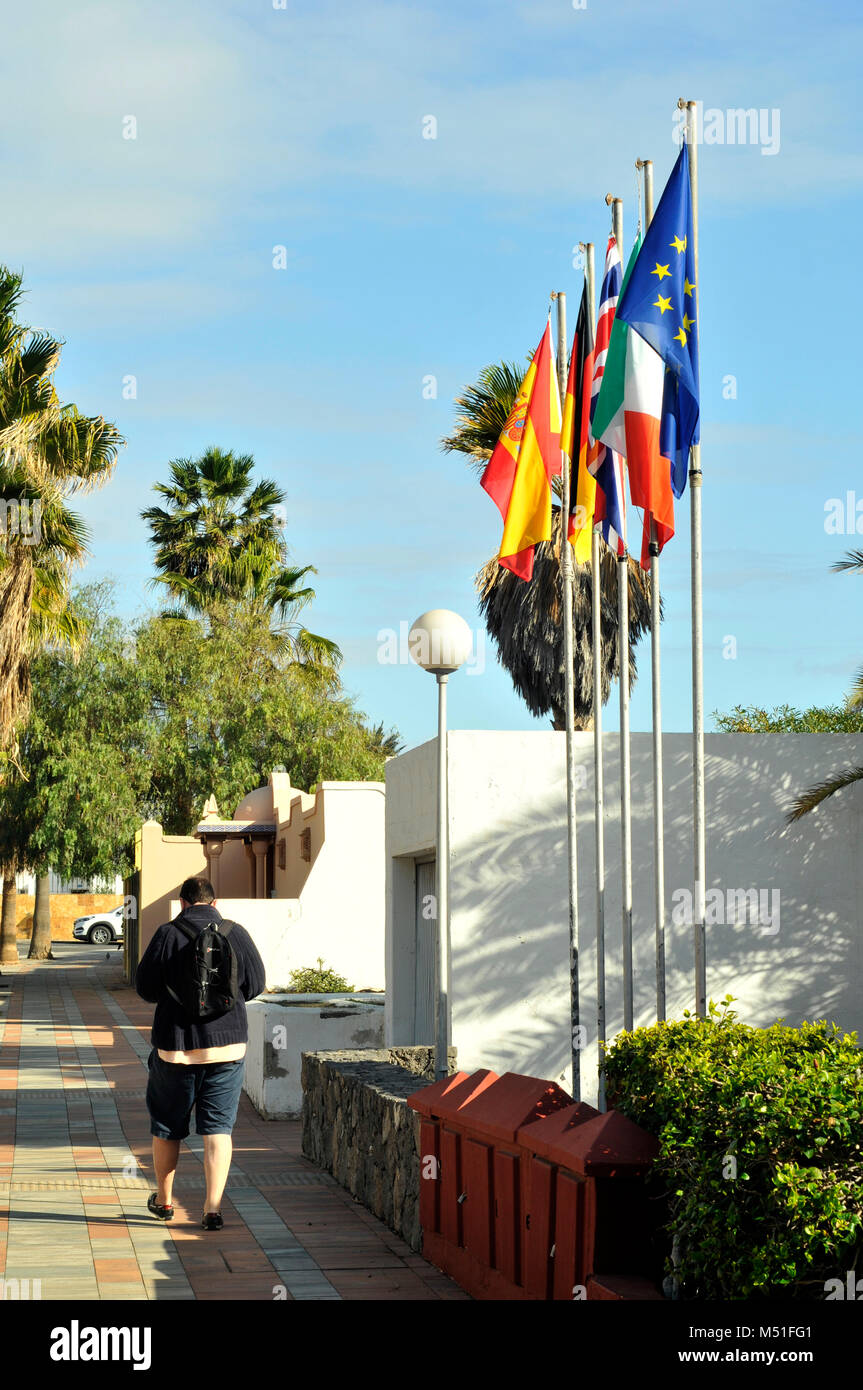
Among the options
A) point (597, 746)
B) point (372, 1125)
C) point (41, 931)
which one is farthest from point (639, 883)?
point (41, 931)

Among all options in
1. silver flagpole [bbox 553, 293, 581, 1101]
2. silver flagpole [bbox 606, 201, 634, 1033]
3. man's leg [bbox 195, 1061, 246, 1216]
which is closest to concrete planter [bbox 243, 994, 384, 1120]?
silver flagpole [bbox 553, 293, 581, 1101]

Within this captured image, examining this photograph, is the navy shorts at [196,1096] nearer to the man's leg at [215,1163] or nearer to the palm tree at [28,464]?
the man's leg at [215,1163]

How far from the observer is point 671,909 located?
40.0 feet

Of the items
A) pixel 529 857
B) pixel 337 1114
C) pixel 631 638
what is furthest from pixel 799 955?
pixel 631 638

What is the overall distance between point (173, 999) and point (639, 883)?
551 centimetres

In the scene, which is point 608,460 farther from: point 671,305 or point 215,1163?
point 215,1163

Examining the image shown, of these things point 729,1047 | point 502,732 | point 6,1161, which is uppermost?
point 502,732

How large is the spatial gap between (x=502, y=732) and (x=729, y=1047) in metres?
6.88

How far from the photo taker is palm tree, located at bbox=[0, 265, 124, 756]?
1900 centimetres

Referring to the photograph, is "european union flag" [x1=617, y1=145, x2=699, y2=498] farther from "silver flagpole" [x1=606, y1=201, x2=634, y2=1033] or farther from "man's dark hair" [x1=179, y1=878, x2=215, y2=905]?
"man's dark hair" [x1=179, y1=878, x2=215, y2=905]

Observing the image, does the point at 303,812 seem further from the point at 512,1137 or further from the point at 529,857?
the point at 512,1137

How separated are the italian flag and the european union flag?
2.4 inches

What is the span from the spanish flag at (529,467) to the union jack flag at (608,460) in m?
0.42
